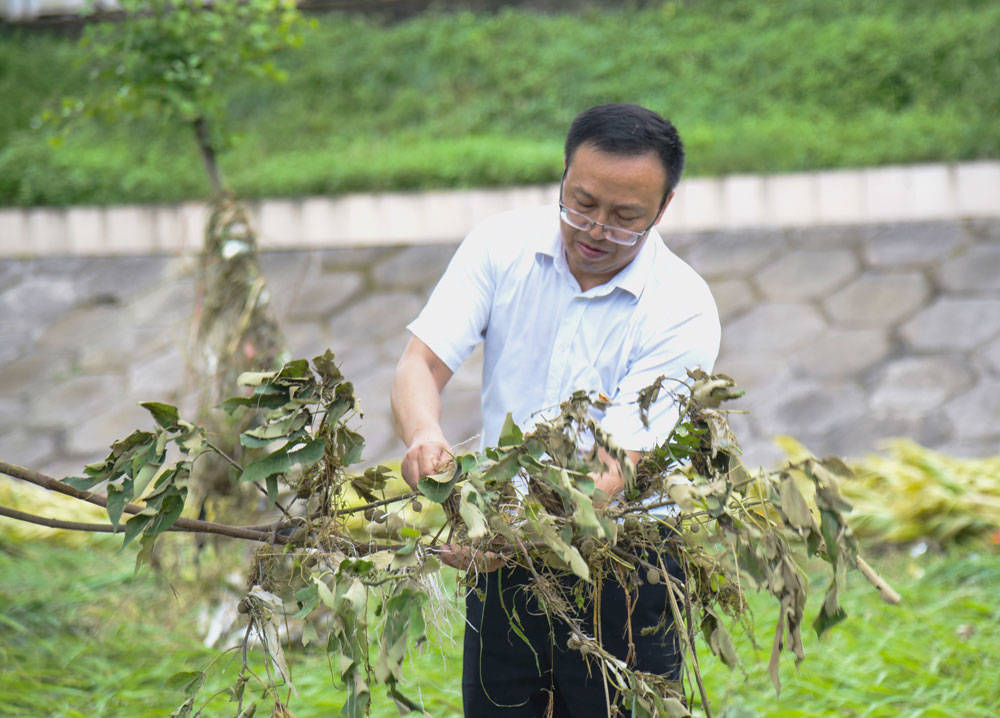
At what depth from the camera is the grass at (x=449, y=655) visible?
9.34 feet

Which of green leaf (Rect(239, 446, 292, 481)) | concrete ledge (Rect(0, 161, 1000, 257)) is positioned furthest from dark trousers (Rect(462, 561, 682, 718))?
concrete ledge (Rect(0, 161, 1000, 257))

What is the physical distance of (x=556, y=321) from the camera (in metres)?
2.11

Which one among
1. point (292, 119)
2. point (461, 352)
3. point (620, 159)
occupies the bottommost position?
Answer: point (292, 119)

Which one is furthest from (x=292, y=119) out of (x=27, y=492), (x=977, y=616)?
(x=977, y=616)

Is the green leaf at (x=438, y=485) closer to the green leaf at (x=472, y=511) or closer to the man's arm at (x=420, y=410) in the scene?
the green leaf at (x=472, y=511)

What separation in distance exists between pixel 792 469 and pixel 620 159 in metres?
0.70

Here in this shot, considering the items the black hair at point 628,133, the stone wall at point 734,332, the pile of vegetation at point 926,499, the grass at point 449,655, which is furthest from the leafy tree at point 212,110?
the pile of vegetation at point 926,499

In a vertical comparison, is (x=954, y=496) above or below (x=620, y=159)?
below

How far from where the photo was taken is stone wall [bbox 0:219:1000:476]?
4.86 metres

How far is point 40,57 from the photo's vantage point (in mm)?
7207

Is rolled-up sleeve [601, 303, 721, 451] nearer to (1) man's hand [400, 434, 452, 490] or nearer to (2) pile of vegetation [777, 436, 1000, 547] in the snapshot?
(1) man's hand [400, 434, 452, 490]

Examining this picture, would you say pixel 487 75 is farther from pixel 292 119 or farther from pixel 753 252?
pixel 753 252

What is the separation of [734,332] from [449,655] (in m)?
2.79

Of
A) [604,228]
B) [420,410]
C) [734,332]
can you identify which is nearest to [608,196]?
[604,228]
